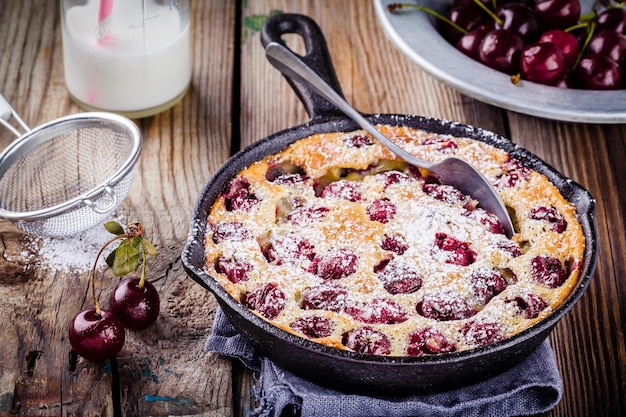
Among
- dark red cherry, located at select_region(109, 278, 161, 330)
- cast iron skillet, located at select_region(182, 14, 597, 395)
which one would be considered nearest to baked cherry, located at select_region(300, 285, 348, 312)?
cast iron skillet, located at select_region(182, 14, 597, 395)

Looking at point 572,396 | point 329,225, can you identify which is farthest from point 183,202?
point 572,396

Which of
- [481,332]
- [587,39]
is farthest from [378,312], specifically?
[587,39]

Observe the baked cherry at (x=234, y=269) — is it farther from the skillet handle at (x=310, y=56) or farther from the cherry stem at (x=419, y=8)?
the cherry stem at (x=419, y=8)

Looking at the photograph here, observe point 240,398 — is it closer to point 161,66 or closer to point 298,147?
point 298,147

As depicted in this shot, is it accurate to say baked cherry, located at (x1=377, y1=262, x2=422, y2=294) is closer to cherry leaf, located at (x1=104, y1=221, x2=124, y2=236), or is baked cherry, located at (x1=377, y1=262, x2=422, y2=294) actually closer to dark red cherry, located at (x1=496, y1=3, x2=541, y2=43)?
cherry leaf, located at (x1=104, y1=221, x2=124, y2=236)

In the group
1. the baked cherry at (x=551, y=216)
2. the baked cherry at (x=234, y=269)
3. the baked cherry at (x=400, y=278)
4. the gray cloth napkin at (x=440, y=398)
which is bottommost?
the gray cloth napkin at (x=440, y=398)

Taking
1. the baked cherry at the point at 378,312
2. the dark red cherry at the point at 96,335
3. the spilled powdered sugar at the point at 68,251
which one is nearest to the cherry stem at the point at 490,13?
the baked cherry at the point at 378,312
